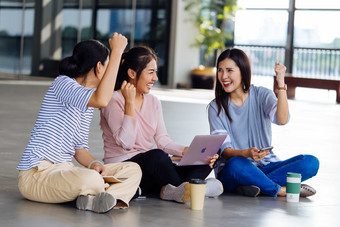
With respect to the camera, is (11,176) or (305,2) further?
(305,2)

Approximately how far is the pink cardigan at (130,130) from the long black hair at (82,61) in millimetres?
309

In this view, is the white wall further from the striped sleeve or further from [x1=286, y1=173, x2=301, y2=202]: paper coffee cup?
the striped sleeve

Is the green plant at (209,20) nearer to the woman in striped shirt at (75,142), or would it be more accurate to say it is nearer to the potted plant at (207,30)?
the potted plant at (207,30)

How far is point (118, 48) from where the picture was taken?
9.55ft

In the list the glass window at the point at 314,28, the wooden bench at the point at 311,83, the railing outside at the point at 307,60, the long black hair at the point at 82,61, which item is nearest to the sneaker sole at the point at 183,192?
the long black hair at the point at 82,61

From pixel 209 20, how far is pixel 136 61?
1133 cm

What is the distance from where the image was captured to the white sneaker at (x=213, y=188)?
3453 millimetres

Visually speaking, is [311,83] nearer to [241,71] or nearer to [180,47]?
[180,47]

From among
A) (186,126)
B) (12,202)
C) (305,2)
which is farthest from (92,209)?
(305,2)

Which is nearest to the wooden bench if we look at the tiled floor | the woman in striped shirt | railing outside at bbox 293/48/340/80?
railing outside at bbox 293/48/340/80

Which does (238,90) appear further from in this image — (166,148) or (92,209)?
(92,209)

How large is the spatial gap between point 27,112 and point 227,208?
4642 mm

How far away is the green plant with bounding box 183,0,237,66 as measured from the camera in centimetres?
1427

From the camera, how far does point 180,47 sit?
14430 millimetres
